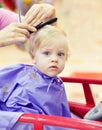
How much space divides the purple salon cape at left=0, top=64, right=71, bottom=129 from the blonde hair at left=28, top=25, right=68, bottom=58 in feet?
0.27

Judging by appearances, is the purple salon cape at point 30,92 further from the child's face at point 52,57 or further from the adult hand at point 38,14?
the adult hand at point 38,14

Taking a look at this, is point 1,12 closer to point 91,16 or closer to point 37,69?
point 37,69

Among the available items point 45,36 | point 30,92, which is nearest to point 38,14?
point 45,36

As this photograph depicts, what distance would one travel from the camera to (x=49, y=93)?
3.12 feet

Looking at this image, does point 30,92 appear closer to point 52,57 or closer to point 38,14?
point 52,57

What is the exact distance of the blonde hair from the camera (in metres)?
0.93

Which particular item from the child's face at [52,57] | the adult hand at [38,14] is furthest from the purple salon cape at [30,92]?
the adult hand at [38,14]

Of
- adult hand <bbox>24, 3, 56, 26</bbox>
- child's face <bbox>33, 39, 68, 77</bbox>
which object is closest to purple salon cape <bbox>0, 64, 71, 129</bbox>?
child's face <bbox>33, 39, 68, 77</bbox>

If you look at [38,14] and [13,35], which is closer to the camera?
[13,35]

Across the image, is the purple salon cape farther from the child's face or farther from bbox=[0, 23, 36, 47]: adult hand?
bbox=[0, 23, 36, 47]: adult hand

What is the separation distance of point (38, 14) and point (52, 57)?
0.14 m

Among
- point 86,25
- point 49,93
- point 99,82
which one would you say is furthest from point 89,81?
point 86,25

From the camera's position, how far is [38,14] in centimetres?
97

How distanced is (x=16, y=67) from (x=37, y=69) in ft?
0.26
